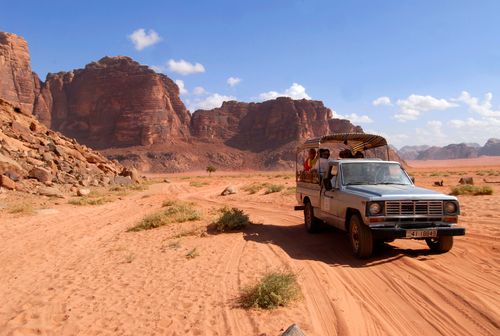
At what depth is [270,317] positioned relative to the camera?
459 cm

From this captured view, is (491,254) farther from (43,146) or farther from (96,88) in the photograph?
(96,88)

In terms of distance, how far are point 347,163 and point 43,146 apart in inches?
887

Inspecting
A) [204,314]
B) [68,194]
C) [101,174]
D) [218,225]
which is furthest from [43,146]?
[204,314]

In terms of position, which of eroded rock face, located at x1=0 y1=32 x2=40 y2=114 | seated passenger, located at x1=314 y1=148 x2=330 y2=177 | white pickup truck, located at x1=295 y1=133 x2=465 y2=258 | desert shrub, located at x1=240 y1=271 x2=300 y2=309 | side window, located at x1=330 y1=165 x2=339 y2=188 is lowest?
desert shrub, located at x1=240 y1=271 x2=300 y2=309

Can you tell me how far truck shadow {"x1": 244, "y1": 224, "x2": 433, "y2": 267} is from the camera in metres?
7.24

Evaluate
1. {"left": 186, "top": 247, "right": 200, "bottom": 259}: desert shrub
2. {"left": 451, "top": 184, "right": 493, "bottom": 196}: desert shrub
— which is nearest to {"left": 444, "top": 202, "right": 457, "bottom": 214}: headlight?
{"left": 186, "top": 247, "right": 200, "bottom": 259}: desert shrub

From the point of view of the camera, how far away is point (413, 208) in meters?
6.95

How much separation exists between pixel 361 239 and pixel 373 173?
208 cm

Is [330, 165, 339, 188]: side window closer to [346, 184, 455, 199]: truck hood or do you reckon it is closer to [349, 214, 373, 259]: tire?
[346, 184, 455, 199]: truck hood

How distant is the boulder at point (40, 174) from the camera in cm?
2009

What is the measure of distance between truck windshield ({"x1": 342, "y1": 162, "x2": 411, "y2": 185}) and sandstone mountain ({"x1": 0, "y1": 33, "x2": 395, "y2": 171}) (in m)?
96.5

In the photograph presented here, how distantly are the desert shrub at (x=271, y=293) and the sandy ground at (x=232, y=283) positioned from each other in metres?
0.13

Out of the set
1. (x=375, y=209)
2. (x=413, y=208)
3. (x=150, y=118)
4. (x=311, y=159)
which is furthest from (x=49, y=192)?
(x=150, y=118)

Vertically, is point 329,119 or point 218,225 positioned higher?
point 329,119
